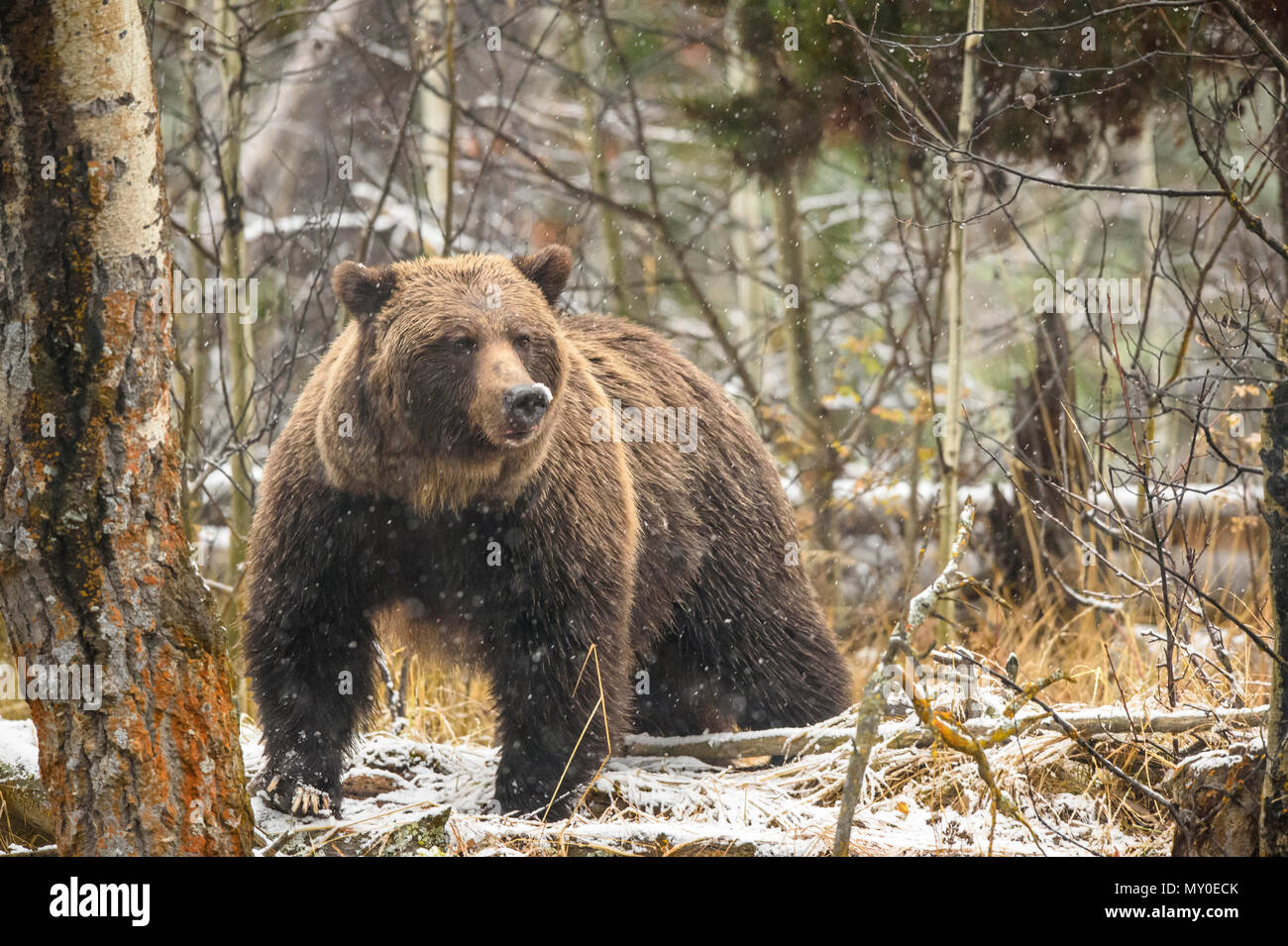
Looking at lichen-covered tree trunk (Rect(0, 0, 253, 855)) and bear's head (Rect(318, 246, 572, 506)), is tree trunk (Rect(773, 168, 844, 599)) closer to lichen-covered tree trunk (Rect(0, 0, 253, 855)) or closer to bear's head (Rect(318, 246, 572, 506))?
bear's head (Rect(318, 246, 572, 506))

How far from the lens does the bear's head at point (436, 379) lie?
3.88 m

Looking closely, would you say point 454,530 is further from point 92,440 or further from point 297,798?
point 92,440

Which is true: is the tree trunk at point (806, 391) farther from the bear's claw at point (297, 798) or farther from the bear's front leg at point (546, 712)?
the bear's claw at point (297, 798)

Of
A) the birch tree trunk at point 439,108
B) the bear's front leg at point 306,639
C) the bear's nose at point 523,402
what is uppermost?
the birch tree trunk at point 439,108

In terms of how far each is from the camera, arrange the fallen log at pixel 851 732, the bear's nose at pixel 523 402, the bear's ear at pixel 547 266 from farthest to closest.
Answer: the bear's ear at pixel 547 266
the fallen log at pixel 851 732
the bear's nose at pixel 523 402

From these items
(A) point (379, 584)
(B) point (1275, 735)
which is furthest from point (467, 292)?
(B) point (1275, 735)

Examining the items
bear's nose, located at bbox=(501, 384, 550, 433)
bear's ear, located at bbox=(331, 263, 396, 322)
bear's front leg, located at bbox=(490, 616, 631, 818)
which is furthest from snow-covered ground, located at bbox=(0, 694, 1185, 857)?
bear's ear, located at bbox=(331, 263, 396, 322)

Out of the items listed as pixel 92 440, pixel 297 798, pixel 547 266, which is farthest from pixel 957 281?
pixel 92 440

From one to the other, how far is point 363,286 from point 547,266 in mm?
702

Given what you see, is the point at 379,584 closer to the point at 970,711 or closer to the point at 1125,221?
the point at 970,711

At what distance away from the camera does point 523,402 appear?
3.69 meters

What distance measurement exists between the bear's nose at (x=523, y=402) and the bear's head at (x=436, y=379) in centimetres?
2

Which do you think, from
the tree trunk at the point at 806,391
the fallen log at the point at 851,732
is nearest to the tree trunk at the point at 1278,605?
the fallen log at the point at 851,732

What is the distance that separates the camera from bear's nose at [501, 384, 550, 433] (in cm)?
368
